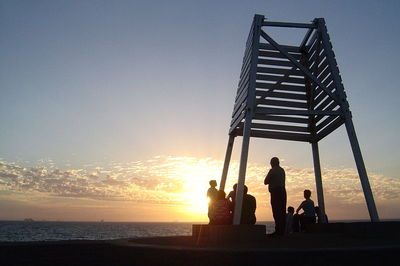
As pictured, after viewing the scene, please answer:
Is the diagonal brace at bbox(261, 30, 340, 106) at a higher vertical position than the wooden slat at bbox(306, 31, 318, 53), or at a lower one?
lower

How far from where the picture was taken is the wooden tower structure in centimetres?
1284

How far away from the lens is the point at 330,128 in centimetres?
1448

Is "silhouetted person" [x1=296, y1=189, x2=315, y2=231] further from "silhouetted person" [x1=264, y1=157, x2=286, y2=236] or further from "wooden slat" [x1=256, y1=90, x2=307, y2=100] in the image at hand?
"silhouetted person" [x1=264, y1=157, x2=286, y2=236]

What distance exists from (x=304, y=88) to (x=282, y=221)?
20.6ft

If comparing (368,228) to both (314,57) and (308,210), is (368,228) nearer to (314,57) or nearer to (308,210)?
(308,210)

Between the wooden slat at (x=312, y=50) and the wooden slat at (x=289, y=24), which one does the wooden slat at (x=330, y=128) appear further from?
the wooden slat at (x=289, y=24)

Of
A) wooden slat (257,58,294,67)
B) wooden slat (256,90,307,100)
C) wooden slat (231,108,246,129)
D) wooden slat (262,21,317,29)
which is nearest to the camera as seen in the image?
wooden slat (231,108,246,129)

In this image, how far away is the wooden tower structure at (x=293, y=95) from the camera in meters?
12.8

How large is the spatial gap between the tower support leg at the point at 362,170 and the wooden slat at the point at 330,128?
0.45 meters

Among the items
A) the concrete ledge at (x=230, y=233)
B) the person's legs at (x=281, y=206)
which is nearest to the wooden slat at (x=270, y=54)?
the person's legs at (x=281, y=206)

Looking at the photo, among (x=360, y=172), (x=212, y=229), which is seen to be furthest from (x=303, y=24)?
(x=212, y=229)

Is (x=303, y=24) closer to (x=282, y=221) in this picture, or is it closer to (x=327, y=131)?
(x=327, y=131)

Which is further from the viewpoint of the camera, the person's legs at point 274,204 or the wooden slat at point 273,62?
the wooden slat at point 273,62

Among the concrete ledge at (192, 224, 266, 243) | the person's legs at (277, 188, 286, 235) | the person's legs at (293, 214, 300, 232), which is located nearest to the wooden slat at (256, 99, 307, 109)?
the person's legs at (293, 214, 300, 232)
